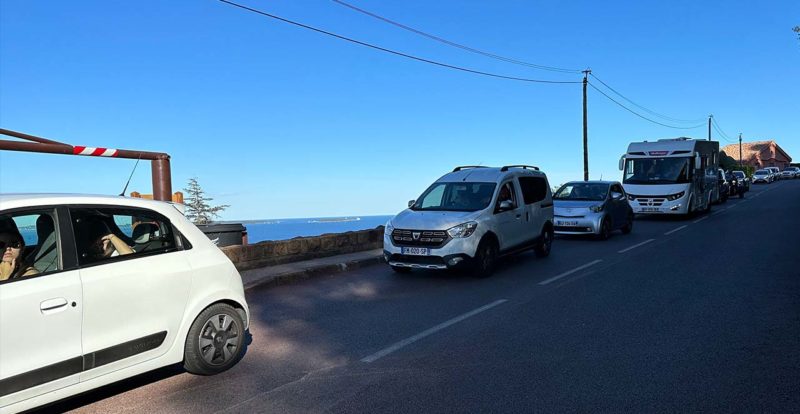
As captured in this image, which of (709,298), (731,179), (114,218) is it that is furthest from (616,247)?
(731,179)

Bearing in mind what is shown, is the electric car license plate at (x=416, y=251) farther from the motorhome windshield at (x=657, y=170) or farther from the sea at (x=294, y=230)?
the motorhome windshield at (x=657, y=170)

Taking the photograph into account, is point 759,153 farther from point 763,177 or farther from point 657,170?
→ point 657,170

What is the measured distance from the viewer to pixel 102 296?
3742 millimetres

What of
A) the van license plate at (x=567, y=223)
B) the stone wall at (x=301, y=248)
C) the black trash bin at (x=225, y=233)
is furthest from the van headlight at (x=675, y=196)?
the black trash bin at (x=225, y=233)

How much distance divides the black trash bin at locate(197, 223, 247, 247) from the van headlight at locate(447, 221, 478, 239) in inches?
158

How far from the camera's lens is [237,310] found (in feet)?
15.9

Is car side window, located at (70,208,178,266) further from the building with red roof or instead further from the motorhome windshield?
the building with red roof

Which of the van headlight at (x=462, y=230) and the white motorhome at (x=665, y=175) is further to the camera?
the white motorhome at (x=665, y=175)

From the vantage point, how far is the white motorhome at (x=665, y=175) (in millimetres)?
20250

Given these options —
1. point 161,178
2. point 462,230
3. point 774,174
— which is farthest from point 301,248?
point 774,174

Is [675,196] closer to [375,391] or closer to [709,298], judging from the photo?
[709,298]

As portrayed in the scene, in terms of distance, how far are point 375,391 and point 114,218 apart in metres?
2.42

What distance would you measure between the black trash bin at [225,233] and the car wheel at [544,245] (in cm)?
595

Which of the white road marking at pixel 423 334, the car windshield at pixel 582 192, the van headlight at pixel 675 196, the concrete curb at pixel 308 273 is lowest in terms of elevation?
the white road marking at pixel 423 334
